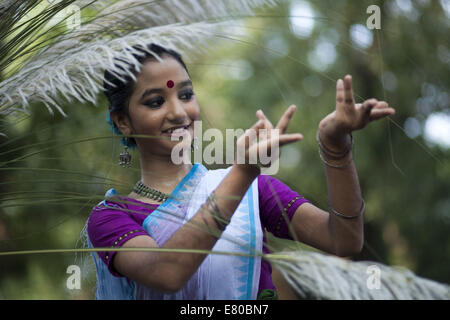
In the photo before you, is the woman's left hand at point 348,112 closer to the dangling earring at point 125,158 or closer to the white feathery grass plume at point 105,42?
the white feathery grass plume at point 105,42

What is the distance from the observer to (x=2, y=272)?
1642 mm

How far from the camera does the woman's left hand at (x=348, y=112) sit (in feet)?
1.96

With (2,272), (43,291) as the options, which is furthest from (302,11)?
(43,291)

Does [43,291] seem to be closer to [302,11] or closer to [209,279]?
[209,279]

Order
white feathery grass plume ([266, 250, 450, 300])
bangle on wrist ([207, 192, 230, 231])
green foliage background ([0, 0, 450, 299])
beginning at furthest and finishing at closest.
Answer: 1. green foliage background ([0, 0, 450, 299])
2. bangle on wrist ([207, 192, 230, 231])
3. white feathery grass plume ([266, 250, 450, 300])

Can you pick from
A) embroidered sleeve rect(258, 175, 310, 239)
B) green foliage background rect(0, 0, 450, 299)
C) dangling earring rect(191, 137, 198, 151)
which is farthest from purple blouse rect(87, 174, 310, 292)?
green foliage background rect(0, 0, 450, 299)

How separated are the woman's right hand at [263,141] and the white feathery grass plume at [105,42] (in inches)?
5.0

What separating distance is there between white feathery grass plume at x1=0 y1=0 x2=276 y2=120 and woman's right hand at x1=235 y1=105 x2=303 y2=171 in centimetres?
13

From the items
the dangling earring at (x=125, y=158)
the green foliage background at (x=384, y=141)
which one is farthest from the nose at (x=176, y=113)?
the green foliage background at (x=384, y=141)

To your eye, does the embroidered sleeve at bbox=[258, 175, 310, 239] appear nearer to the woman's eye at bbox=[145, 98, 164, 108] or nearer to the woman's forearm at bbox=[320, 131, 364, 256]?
the woman's forearm at bbox=[320, 131, 364, 256]

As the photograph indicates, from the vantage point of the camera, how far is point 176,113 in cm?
70

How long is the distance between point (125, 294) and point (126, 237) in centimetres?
11

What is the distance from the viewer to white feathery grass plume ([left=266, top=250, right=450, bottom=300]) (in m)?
0.49
